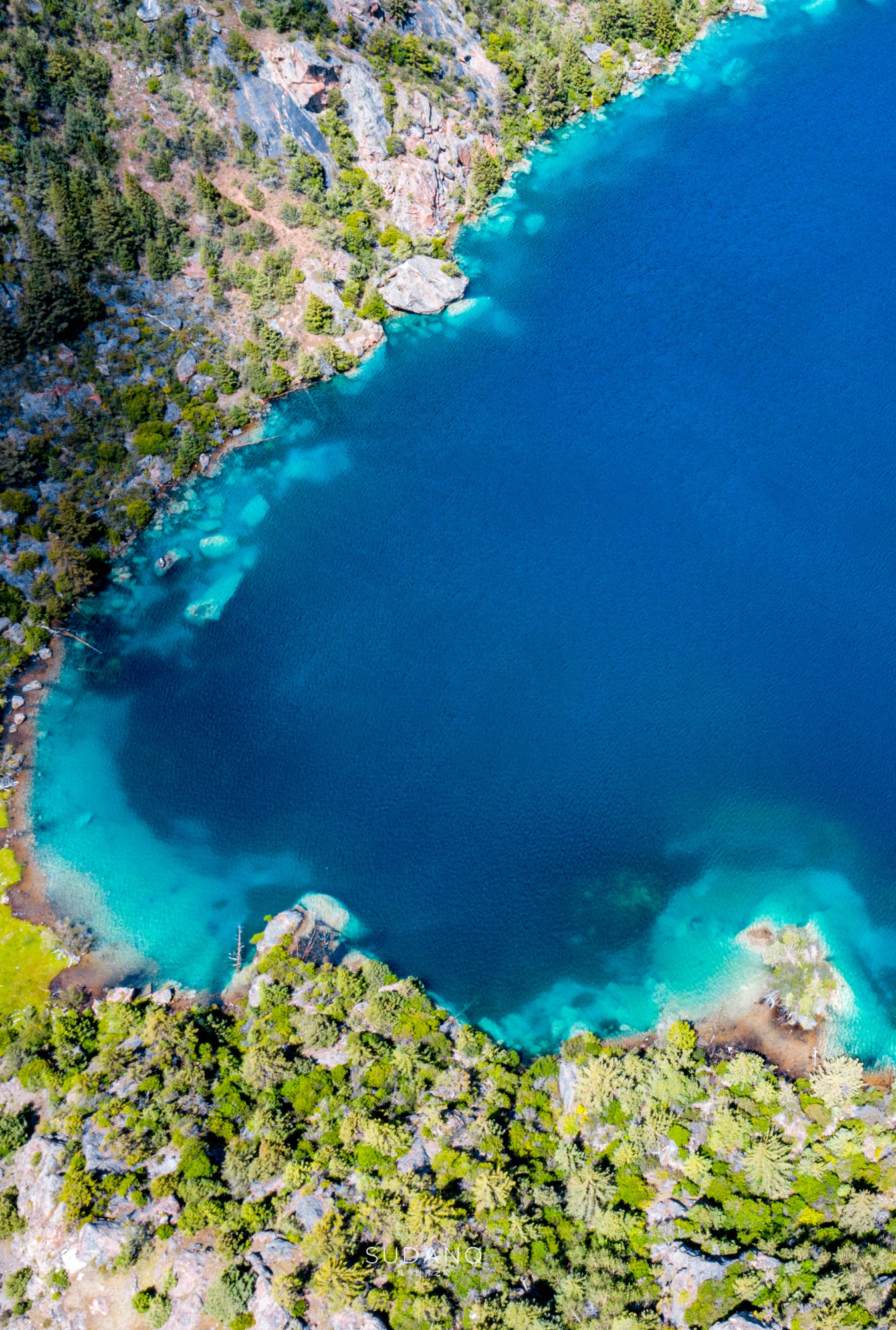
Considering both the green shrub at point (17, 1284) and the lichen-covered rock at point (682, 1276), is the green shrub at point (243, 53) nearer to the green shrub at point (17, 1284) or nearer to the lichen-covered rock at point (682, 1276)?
the green shrub at point (17, 1284)

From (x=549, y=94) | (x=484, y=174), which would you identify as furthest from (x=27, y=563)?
(x=549, y=94)

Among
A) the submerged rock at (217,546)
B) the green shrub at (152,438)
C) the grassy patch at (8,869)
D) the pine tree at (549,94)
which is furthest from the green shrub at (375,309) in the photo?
the grassy patch at (8,869)

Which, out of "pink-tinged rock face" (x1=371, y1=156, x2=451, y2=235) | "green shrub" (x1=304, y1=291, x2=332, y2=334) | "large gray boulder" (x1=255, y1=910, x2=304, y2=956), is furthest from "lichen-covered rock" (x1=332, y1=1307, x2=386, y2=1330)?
"pink-tinged rock face" (x1=371, y1=156, x2=451, y2=235)

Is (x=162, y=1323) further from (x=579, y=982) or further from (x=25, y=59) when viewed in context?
(x=25, y=59)

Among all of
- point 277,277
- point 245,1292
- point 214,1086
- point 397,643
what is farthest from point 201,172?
point 245,1292

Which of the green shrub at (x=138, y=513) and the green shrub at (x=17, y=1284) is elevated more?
the green shrub at (x=138, y=513)

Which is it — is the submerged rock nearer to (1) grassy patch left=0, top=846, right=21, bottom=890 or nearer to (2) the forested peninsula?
(1) grassy patch left=0, top=846, right=21, bottom=890

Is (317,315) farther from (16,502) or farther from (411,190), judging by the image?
(16,502)
